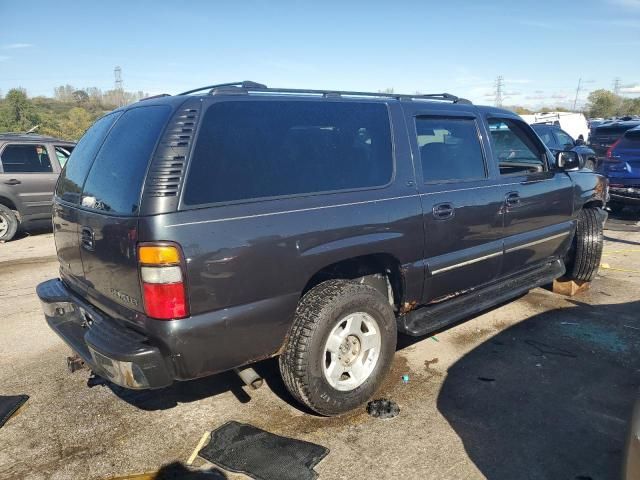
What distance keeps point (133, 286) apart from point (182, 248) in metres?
0.37

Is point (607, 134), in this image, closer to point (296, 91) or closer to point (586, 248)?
point (586, 248)

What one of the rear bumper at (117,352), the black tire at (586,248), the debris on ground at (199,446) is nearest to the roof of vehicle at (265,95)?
the rear bumper at (117,352)

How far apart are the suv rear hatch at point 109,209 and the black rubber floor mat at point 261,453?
907 millimetres

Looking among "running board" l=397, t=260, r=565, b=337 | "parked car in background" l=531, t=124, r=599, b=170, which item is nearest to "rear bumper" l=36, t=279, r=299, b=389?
"running board" l=397, t=260, r=565, b=337

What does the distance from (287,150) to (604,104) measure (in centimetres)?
8500

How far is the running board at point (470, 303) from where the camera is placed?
351cm

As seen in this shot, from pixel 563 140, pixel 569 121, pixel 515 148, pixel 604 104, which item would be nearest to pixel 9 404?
pixel 515 148

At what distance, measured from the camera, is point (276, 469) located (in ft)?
8.55

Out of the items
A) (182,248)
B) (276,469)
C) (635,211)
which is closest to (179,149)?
(182,248)

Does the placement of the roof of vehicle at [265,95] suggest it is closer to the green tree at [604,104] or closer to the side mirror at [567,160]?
the side mirror at [567,160]

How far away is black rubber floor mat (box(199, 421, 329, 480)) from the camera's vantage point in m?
2.59

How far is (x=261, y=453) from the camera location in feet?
9.01

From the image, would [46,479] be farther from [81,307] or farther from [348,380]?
[348,380]

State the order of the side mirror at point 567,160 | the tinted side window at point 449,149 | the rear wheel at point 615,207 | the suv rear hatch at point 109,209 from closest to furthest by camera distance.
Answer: the suv rear hatch at point 109,209 → the tinted side window at point 449,149 → the side mirror at point 567,160 → the rear wheel at point 615,207
